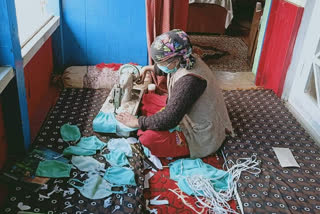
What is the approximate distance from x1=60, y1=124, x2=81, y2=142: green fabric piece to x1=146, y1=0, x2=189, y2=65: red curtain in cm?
131

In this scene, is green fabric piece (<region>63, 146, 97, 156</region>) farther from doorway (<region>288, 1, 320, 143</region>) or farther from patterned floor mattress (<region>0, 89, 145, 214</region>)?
doorway (<region>288, 1, 320, 143</region>)

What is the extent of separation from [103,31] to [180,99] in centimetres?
172

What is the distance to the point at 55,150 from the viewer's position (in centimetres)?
254

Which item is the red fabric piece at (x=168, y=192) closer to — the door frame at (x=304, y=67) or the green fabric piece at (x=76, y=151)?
the green fabric piece at (x=76, y=151)

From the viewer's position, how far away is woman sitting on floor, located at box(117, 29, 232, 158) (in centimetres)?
236

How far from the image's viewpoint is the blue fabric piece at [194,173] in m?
2.35

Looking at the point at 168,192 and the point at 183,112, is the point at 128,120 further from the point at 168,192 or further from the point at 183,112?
the point at 168,192

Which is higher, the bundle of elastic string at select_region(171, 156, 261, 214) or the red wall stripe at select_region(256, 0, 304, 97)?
the red wall stripe at select_region(256, 0, 304, 97)

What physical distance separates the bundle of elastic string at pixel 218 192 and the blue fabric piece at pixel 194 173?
0.02 m

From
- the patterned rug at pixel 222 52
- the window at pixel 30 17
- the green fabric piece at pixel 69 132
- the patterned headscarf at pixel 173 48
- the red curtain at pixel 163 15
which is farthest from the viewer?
the patterned rug at pixel 222 52

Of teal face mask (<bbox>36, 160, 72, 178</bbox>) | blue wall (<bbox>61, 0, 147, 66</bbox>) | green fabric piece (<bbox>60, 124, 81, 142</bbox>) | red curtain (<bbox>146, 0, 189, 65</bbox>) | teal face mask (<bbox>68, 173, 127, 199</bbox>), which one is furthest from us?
blue wall (<bbox>61, 0, 147, 66</bbox>)

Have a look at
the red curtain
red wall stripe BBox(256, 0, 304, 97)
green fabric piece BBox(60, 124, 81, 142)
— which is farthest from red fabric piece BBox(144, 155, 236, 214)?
Result: the red curtain

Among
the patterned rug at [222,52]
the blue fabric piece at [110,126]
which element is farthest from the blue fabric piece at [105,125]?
the patterned rug at [222,52]

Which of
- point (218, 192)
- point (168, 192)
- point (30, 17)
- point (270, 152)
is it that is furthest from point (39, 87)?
point (270, 152)
